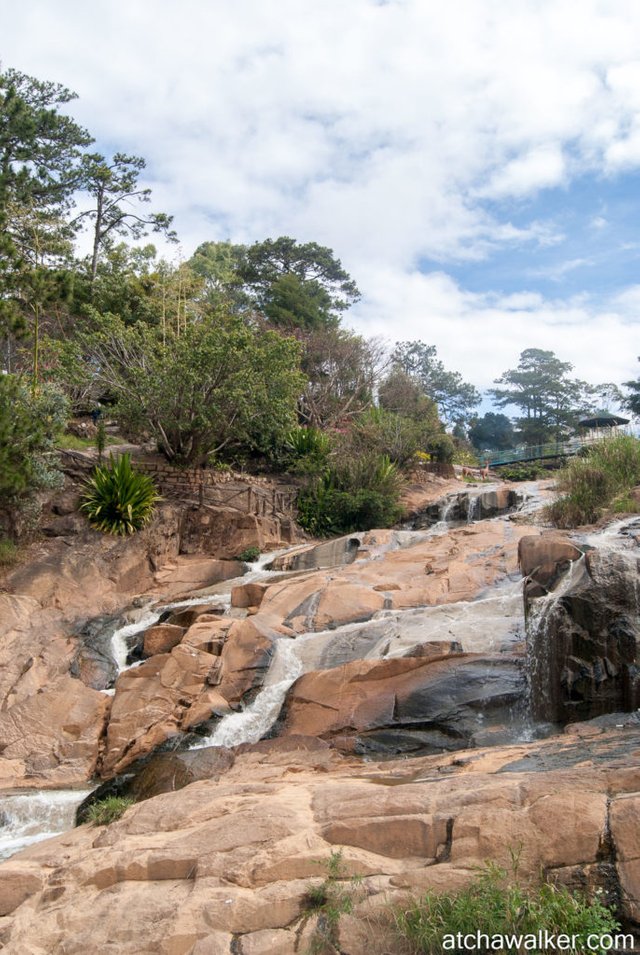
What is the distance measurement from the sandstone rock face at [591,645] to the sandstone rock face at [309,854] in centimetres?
195

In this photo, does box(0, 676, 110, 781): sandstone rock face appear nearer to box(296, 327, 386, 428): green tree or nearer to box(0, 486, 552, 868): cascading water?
box(0, 486, 552, 868): cascading water

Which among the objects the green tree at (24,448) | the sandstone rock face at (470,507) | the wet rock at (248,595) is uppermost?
the green tree at (24,448)

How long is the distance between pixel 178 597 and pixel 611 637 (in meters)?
8.99

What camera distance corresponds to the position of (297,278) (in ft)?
110

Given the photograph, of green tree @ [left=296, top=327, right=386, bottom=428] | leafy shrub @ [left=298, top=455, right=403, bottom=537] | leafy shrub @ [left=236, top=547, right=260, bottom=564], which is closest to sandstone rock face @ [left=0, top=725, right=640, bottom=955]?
leafy shrub @ [left=236, top=547, right=260, bottom=564]

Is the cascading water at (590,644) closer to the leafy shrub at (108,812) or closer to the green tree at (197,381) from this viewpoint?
the leafy shrub at (108,812)

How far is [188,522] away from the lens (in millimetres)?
17688

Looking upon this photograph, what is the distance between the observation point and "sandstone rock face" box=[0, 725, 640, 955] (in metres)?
3.97

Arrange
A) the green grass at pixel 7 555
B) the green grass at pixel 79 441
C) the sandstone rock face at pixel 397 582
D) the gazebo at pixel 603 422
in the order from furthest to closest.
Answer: the gazebo at pixel 603 422, the green grass at pixel 79 441, the green grass at pixel 7 555, the sandstone rock face at pixel 397 582

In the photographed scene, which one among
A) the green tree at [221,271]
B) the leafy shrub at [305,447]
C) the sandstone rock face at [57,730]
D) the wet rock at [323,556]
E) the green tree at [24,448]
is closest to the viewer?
the sandstone rock face at [57,730]

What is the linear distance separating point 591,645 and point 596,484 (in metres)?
8.25

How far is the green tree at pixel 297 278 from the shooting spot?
32.1m

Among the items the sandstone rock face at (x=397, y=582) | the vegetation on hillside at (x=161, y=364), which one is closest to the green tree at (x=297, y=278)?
the vegetation on hillside at (x=161, y=364)

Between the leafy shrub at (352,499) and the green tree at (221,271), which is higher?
the green tree at (221,271)
